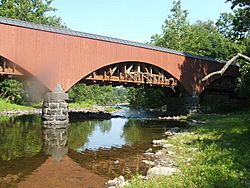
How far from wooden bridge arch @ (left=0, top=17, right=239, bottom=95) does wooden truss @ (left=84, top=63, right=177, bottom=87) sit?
3.46ft

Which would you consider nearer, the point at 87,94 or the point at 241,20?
the point at 241,20

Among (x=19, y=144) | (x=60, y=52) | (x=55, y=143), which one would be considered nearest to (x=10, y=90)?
(x=60, y=52)

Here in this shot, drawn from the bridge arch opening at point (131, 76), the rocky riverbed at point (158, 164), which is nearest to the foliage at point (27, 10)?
the bridge arch opening at point (131, 76)

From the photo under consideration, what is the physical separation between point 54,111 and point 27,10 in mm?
34120

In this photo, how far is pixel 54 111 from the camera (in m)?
20.9

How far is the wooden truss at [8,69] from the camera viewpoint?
20344 mm

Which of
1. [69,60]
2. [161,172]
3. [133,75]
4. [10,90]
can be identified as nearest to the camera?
[161,172]

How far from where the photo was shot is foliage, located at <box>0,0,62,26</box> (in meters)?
47.1

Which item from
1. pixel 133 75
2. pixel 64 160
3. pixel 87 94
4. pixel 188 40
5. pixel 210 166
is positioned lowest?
pixel 64 160

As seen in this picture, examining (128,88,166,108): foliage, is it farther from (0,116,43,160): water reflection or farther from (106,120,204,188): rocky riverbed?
(106,120,204,188): rocky riverbed

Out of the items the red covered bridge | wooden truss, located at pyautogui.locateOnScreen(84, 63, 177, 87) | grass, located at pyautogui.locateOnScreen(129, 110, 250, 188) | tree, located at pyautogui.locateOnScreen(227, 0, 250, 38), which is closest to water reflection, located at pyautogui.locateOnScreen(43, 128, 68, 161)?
the red covered bridge

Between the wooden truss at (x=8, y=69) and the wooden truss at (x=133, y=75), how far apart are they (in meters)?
5.69

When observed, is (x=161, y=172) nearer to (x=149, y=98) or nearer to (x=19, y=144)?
(x=19, y=144)

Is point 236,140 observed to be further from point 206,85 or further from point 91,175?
point 206,85
